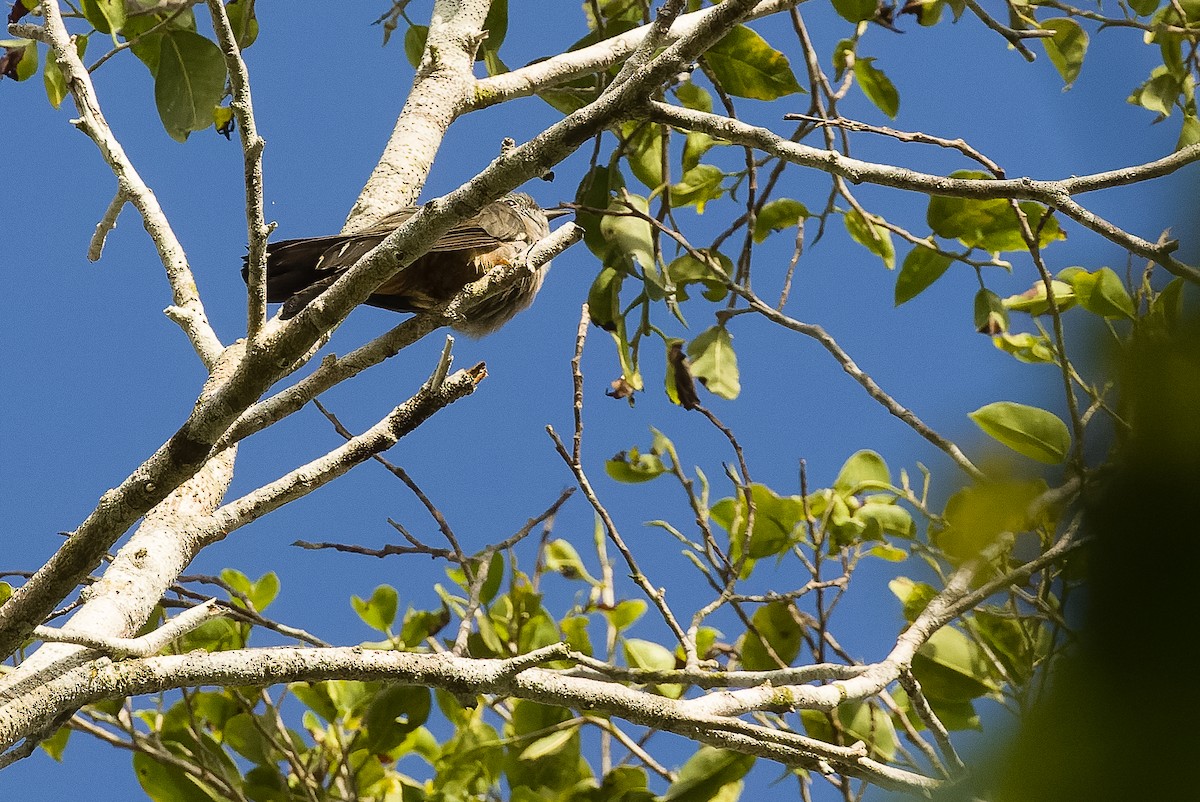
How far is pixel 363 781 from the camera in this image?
2.79m

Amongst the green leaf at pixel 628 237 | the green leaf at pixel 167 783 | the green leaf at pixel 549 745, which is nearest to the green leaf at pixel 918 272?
the green leaf at pixel 628 237

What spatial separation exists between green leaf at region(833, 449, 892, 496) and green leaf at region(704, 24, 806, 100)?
94cm

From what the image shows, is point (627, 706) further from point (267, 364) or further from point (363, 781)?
point (363, 781)

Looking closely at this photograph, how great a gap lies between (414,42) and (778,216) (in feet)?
4.06

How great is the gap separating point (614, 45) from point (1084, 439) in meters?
2.41

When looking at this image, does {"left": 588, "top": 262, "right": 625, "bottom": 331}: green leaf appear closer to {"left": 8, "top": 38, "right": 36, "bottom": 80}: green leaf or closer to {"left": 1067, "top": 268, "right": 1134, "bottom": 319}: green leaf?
{"left": 8, "top": 38, "right": 36, "bottom": 80}: green leaf

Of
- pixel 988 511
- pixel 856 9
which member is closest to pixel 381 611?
pixel 856 9

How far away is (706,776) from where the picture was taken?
214cm

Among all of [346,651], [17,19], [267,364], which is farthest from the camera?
[17,19]

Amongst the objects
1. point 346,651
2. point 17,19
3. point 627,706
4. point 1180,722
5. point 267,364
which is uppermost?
point 17,19

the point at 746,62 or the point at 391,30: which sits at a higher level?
the point at 391,30

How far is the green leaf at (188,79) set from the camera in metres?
2.55

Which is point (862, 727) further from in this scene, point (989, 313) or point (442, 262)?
point (442, 262)

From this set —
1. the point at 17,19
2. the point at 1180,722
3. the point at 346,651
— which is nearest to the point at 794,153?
the point at 346,651
